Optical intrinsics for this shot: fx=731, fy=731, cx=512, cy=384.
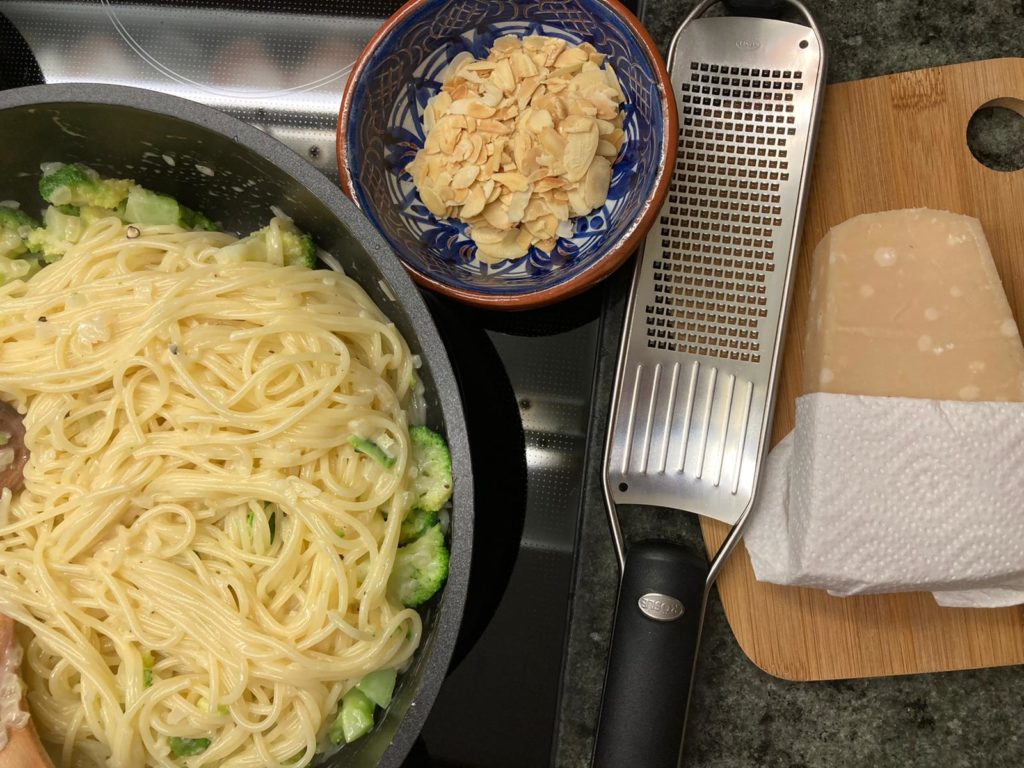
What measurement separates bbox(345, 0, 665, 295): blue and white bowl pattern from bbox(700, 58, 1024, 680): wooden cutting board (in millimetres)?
443

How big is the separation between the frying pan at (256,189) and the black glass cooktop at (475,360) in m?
0.29

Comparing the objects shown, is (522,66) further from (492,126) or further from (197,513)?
(197,513)

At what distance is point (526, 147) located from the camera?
1500mm

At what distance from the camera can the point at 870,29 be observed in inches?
65.5

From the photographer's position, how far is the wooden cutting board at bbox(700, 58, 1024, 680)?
1.57m

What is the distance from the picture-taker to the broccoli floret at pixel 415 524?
4.27 ft

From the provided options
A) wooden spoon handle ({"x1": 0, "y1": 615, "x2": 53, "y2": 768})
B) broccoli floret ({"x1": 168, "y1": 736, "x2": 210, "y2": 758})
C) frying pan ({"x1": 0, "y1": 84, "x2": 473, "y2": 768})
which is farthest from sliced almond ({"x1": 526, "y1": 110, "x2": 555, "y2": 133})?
wooden spoon handle ({"x1": 0, "y1": 615, "x2": 53, "y2": 768})

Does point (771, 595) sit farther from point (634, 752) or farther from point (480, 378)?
point (480, 378)

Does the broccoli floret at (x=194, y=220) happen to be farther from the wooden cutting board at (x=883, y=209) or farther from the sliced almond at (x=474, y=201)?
the wooden cutting board at (x=883, y=209)

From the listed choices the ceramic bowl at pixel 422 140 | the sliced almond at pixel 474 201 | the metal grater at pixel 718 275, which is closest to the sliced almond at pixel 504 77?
the ceramic bowl at pixel 422 140

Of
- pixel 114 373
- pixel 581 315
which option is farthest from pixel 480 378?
pixel 114 373

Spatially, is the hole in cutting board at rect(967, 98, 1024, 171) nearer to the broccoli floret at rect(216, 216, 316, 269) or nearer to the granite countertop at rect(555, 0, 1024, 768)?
the granite countertop at rect(555, 0, 1024, 768)

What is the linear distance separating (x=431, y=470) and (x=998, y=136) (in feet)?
4.82

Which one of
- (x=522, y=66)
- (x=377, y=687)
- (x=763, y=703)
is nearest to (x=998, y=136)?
(x=522, y=66)
